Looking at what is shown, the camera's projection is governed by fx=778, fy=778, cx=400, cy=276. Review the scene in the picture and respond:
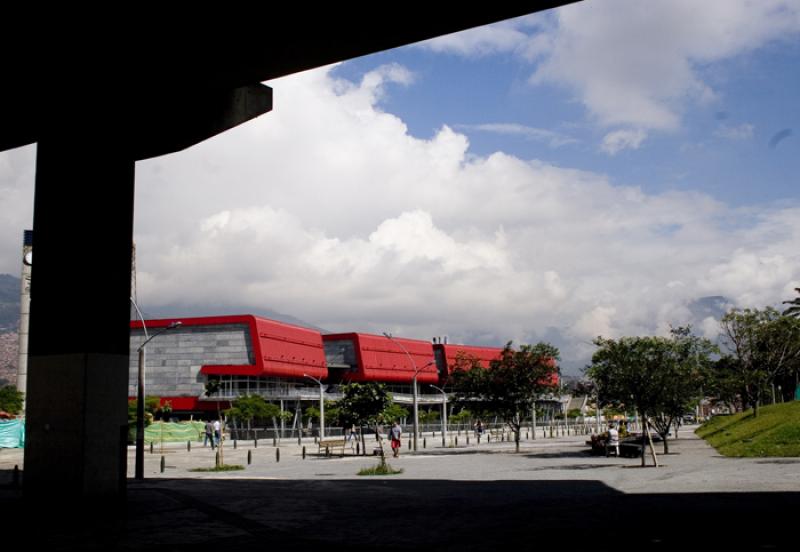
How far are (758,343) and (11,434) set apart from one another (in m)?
51.9

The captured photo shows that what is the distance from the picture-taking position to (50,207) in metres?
Result: 19.3

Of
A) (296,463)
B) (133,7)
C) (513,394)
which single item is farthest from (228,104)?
(513,394)

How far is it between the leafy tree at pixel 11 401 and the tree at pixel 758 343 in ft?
194

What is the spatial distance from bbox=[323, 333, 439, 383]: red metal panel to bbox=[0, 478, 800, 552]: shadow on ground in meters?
69.8

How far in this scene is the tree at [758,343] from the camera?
51.7 metres

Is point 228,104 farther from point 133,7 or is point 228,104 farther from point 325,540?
point 325,540

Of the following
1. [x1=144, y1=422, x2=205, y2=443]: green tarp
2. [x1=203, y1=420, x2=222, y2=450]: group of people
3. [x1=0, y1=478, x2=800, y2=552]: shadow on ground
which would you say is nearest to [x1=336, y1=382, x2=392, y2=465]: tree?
[x1=0, y1=478, x2=800, y2=552]: shadow on ground

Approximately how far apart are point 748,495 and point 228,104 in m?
16.5

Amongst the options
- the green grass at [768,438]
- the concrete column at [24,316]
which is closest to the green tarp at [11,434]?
the concrete column at [24,316]

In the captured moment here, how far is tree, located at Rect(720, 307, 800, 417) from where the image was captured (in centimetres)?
5169

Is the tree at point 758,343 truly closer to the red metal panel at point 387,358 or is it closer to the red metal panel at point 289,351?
the red metal panel at point 387,358

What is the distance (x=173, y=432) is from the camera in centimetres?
6425

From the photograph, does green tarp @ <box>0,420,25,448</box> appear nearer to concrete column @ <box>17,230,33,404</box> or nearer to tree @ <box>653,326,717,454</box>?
concrete column @ <box>17,230,33,404</box>

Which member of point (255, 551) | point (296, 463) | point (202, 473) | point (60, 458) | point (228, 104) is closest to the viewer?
point (255, 551)
